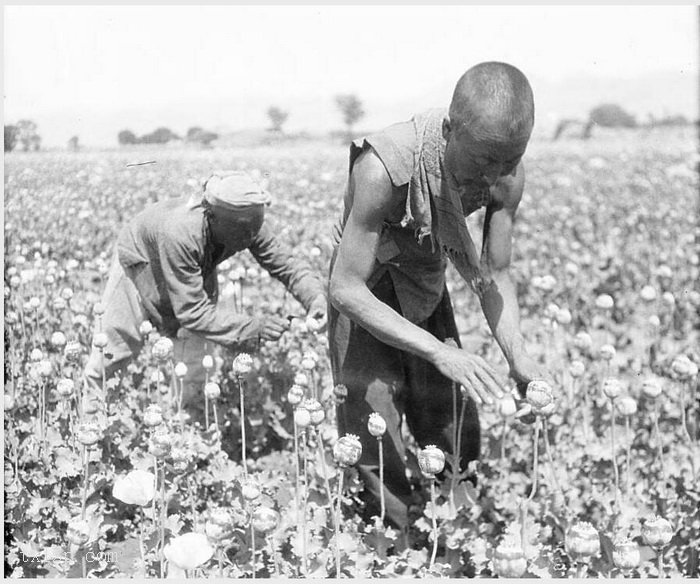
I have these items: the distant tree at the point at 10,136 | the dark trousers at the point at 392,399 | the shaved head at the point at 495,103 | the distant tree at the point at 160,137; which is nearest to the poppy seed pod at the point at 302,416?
the dark trousers at the point at 392,399

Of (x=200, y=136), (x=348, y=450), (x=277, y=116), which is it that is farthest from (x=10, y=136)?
(x=348, y=450)

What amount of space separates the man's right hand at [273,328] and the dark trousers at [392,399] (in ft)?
0.93

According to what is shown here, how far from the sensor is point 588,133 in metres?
12.6

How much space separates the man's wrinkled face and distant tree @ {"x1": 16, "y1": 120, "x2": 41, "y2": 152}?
189cm

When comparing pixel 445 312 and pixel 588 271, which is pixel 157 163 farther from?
pixel 588 271

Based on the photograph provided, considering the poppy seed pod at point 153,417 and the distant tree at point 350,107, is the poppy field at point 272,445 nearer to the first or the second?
the poppy seed pod at point 153,417

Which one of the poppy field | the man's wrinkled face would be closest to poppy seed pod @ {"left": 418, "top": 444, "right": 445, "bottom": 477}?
the poppy field

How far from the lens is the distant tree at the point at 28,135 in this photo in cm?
325

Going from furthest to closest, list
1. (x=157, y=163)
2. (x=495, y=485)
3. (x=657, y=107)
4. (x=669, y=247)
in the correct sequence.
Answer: (x=657, y=107), (x=669, y=247), (x=157, y=163), (x=495, y=485)

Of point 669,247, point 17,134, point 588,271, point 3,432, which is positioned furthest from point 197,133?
point 669,247

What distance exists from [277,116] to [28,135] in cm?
144

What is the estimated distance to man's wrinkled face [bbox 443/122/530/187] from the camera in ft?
6.18

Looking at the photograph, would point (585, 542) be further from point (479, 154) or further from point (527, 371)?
point (479, 154)

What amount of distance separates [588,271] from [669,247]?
941mm
